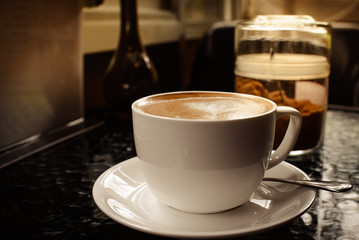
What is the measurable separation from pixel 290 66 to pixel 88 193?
0.39 meters

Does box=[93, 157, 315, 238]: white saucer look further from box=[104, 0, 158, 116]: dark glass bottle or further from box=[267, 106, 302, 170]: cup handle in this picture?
box=[104, 0, 158, 116]: dark glass bottle

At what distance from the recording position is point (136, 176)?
52cm

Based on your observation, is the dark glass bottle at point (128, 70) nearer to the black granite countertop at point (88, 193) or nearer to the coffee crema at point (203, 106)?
the black granite countertop at point (88, 193)

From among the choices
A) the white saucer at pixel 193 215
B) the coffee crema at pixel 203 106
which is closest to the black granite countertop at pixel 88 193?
the white saucer at pixel 193 215

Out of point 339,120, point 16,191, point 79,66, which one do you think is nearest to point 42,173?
point 16,191

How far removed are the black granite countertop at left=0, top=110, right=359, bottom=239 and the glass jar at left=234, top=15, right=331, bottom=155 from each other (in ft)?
0.22

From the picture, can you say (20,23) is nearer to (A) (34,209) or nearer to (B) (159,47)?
(A) (34,209)

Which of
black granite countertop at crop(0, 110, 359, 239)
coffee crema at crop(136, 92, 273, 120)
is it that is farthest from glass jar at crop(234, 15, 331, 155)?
coffee crema at crop(136, 92, 273, 120)

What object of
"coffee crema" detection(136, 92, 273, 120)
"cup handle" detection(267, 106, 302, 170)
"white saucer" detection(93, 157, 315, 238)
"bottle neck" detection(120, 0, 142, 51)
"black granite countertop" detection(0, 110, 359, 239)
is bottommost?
"black granite countertop" detection(0, 110, 359, 239)

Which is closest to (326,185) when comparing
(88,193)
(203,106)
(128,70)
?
(203,106)

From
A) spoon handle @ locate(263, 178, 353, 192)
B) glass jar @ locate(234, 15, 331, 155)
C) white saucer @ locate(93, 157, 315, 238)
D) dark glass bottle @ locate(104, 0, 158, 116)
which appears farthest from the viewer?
dark glass bottle @ locate(104, 0, 158, 116)

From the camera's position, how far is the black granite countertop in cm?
42

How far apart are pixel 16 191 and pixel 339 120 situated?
27.8 inches

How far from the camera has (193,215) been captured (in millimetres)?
421
